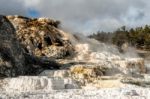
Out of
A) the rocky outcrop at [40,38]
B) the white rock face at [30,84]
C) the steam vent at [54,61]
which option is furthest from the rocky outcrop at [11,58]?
the rocky outcrop at [40,38]

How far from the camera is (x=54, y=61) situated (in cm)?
2991

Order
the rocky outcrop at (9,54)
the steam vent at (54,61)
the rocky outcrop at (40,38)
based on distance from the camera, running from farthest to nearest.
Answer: the rocky outcrop at (40,38)
the rocky outcrop at (9,54)
the steam vent at (54,61)

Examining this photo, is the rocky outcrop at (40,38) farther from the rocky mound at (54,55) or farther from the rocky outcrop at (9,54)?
the rocky outcrop at (9,54)

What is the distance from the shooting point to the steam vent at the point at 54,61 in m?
21.9

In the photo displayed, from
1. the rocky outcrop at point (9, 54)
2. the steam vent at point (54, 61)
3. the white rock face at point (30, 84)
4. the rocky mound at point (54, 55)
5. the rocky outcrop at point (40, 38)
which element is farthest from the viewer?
Answer: the rocky outcrop at point (40, 38)

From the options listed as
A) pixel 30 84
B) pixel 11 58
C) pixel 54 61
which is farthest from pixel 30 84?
pixel 54 61

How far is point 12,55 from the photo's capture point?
24.6 metres

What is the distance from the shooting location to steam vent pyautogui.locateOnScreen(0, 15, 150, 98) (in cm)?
2192

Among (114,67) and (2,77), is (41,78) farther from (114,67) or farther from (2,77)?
(114,67)

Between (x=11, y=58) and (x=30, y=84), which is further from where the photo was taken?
(x=11, y=58)

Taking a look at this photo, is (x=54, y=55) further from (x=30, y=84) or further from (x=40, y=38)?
(x=30, y=84)

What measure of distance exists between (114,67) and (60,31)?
9.12 m

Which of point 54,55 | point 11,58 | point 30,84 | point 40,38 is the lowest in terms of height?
point 30,84

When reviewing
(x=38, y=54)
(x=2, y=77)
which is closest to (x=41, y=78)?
(x=2, y=77)
